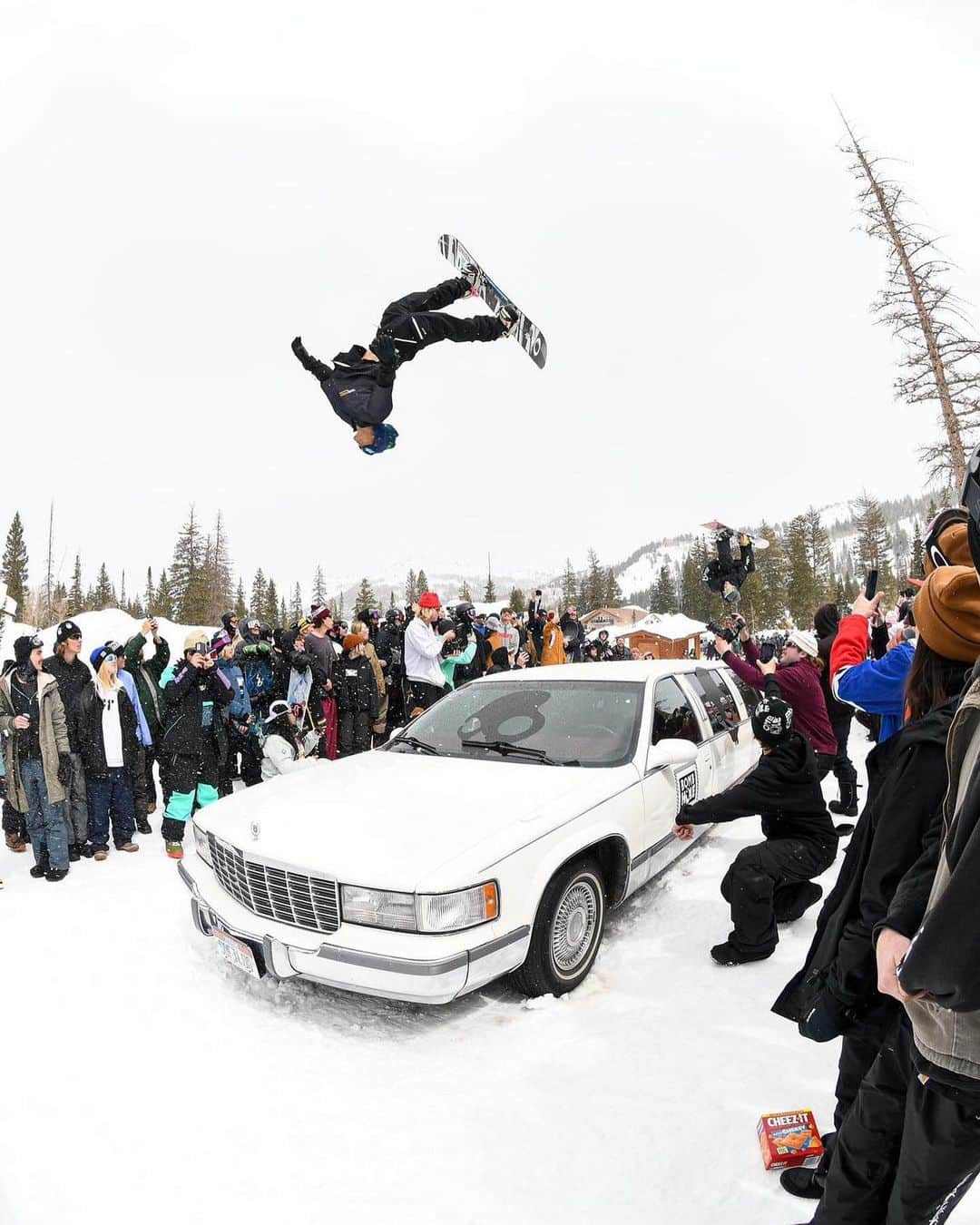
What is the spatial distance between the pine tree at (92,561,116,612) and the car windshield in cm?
7840

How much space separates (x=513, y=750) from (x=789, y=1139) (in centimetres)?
247

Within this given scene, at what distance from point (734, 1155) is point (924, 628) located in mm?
2084

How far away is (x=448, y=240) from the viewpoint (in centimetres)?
612

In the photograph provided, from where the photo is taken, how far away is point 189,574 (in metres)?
54.9

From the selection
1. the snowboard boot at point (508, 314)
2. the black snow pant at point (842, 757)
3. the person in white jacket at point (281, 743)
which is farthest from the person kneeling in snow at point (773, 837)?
the person in white jacket at point (281, 743)

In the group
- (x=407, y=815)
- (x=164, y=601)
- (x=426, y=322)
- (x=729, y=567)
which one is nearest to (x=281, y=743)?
(x=407, y=815)

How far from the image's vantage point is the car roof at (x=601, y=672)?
520 cm

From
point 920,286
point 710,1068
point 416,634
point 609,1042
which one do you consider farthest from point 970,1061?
point 920,286

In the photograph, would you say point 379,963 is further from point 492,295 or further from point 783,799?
point 492,295

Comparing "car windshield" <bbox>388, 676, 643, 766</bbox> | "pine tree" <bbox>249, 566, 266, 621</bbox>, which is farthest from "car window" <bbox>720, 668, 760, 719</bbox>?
"pine tree" <bbox>249, 566, 266, 621</bbox>

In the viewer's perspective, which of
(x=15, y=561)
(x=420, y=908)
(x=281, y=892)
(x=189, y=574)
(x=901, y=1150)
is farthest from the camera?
(x=15, y=561)

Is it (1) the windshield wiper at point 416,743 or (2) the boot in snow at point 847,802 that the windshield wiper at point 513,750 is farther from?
(2) the boot in snow at point 847,802

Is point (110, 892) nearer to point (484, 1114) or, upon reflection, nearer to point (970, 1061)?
point (484, 1114)

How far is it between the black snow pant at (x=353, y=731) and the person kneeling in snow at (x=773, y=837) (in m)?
5.00
